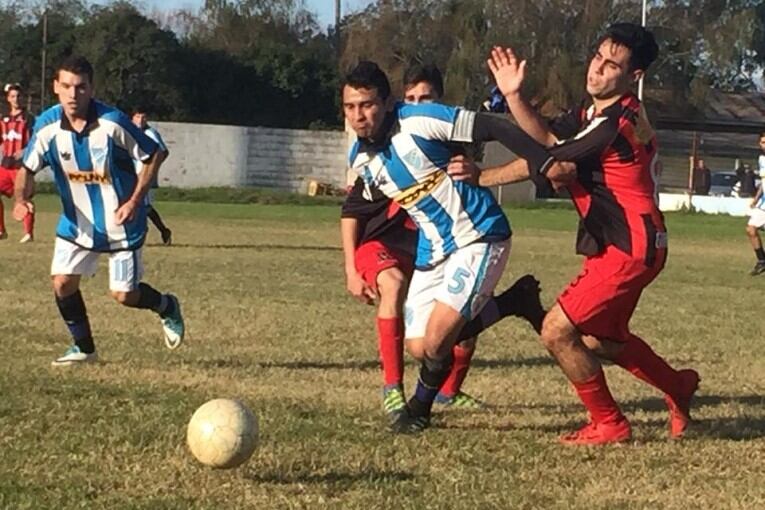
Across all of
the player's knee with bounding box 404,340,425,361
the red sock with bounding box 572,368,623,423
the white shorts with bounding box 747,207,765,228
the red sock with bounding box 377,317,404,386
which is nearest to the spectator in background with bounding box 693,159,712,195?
the white shorts with bounding box 747,207,765,228

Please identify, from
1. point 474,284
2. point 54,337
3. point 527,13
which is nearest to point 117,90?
→ point 527,13

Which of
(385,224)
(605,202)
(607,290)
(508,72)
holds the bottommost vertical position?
(607,290)

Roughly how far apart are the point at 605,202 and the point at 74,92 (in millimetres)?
3514

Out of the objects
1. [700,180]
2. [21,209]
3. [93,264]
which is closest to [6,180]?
[21,209]

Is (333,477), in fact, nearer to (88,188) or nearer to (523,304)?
(523,304)

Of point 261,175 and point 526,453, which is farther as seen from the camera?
point 261,175

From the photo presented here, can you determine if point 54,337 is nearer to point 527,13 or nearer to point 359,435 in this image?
point 359,435

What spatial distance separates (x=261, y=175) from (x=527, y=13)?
57.3 feet

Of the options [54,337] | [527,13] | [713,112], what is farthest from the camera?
[713,112]

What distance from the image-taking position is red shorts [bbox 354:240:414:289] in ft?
22.8

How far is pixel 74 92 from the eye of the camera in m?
7.90

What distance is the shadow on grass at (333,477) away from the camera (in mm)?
5199

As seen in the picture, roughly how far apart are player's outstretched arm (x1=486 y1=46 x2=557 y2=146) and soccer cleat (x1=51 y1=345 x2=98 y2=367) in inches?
136

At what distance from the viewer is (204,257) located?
16.7 metres
